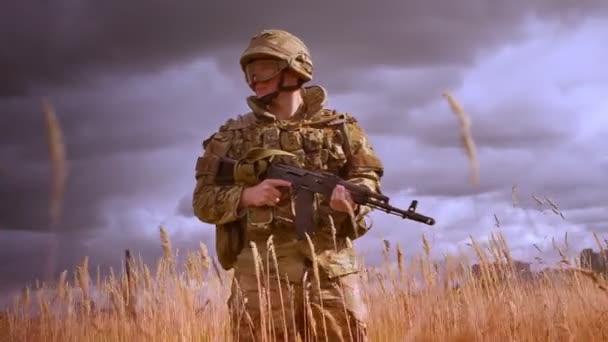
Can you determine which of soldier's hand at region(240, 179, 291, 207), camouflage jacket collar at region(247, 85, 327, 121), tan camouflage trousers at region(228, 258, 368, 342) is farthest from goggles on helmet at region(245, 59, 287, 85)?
tan camouflage trousers at region(228, 258, 368, 342)

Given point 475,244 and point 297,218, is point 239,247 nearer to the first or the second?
point 297,218

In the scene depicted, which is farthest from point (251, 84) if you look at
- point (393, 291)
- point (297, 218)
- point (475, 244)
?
point (393, 291)

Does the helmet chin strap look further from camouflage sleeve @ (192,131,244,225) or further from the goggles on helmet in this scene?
camouflage sleeve @ (192,131,244,225)

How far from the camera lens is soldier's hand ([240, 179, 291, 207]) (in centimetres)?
313

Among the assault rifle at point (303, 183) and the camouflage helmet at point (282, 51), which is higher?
the camouflage helmet at point (282, 51)

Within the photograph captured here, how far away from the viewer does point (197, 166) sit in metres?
3.48

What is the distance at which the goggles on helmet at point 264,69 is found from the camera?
3.38 meters

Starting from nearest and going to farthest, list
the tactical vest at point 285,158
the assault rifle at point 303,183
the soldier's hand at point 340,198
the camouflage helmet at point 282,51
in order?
1. the soldier's hand at point 340,198
2. the assault rifle at point 303,183
3. the tactical vest at point 285,158
4. the camouflage helmet at point 282,51

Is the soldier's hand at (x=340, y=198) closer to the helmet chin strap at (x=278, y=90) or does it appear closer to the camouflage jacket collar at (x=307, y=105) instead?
the camouflage jacket collar at (x=307, y=105)

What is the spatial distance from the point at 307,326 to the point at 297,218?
53 centimetres

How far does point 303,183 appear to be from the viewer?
318 cm

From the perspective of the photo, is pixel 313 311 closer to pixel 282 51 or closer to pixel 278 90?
pixel 278 90

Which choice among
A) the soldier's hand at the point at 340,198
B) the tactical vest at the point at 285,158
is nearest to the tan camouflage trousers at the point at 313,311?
the tactical vest at the point at 285,158

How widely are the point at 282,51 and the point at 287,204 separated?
2.71 feet
